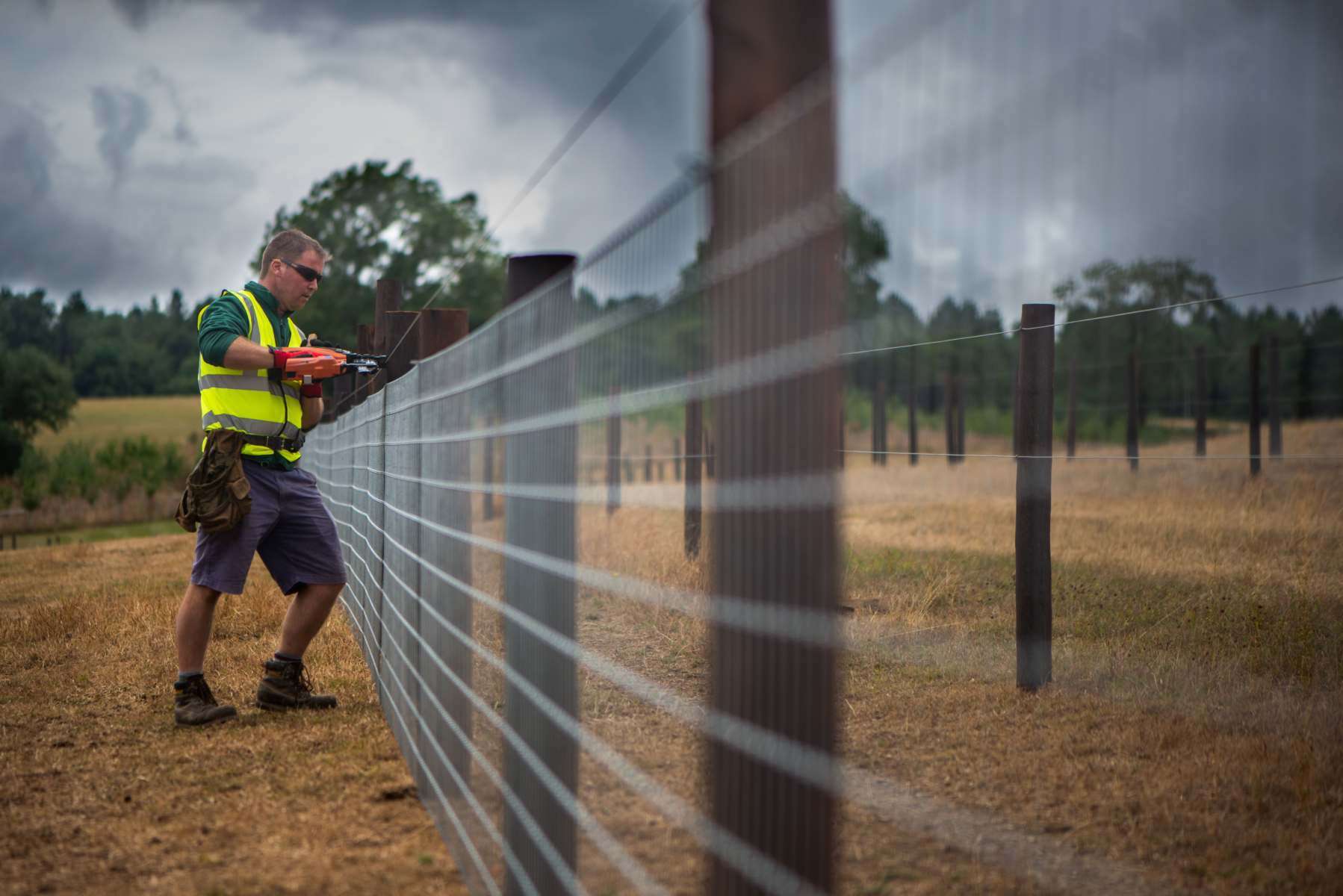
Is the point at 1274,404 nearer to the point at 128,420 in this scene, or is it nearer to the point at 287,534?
the point at 287,534

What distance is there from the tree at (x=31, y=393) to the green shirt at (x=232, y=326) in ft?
212

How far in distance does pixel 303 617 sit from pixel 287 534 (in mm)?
384

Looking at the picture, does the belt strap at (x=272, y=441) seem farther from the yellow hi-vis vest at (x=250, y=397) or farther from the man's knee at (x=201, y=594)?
the man's knee at (x=201, y=594)

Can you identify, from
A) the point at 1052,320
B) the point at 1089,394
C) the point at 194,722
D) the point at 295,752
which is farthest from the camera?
the point at 1089,394

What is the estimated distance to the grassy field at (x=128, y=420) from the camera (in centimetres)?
6662

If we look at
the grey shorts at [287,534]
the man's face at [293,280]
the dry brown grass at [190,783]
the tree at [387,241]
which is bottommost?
the dry brown grass at [190,783]

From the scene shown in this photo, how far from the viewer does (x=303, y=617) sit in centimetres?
521

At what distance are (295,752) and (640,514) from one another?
8.14 metres

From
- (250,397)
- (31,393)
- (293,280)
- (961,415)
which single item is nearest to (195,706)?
(250,397)

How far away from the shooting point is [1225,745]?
4.34 meters

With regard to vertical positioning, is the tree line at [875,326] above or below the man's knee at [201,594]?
above

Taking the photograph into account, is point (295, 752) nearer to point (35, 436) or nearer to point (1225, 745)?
point (1225, 745)

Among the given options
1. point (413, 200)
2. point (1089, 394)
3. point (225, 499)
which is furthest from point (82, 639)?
point (413, 200)

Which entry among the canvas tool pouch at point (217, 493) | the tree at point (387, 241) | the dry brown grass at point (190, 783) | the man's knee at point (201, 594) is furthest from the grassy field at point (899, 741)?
the tree at point (387, 241)
